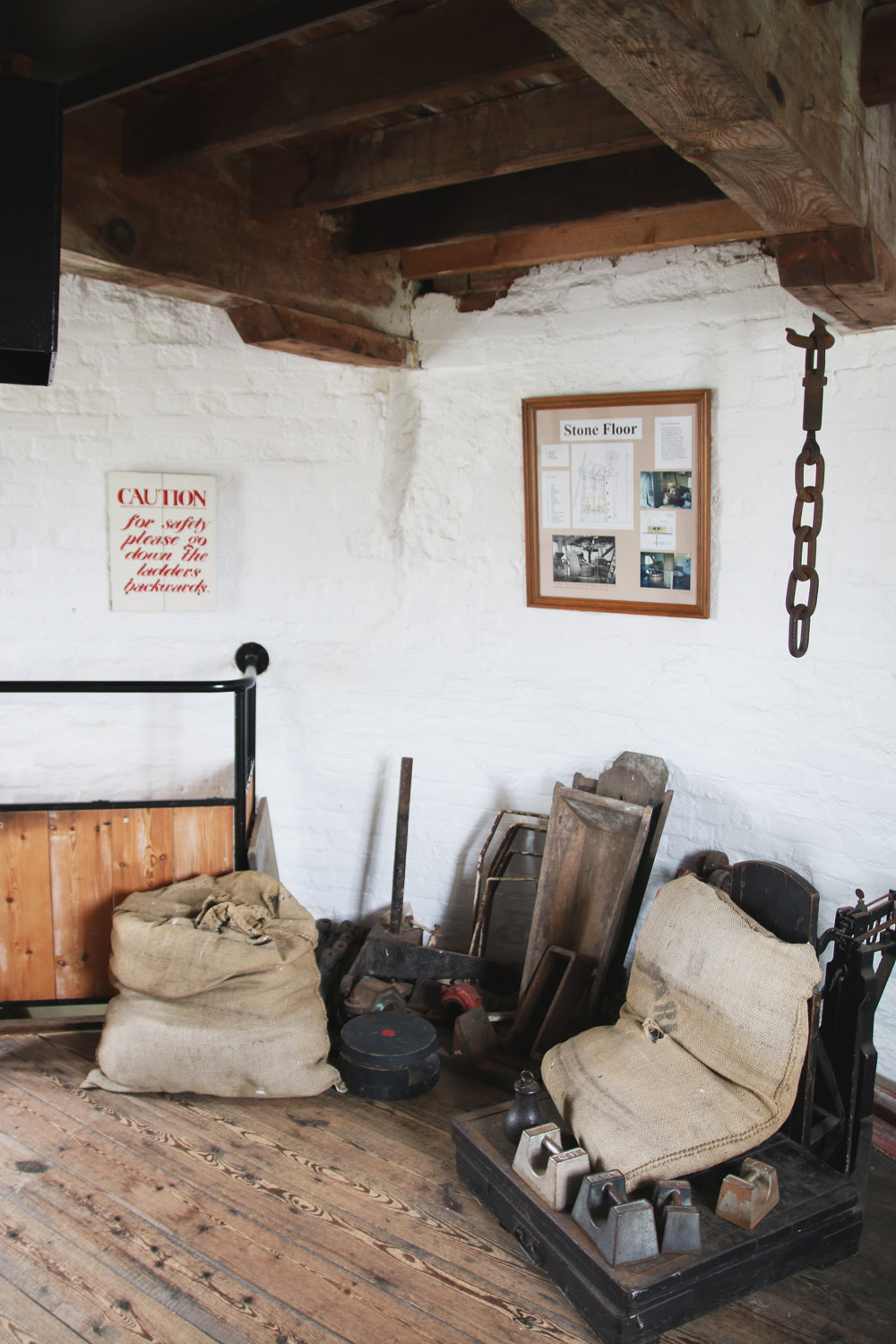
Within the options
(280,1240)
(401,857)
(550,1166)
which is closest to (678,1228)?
(550,1166)

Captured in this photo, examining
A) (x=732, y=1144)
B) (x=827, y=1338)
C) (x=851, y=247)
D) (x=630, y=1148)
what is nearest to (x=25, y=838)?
(x=630, y=1148)

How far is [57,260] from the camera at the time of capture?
1.85 metres

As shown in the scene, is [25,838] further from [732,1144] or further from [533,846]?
[732,1144]

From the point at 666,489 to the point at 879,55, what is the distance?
1.34 m

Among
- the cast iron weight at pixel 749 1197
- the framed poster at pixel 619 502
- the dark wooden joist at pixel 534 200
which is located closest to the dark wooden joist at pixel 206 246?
the dark wooden joist at pixel 534 200

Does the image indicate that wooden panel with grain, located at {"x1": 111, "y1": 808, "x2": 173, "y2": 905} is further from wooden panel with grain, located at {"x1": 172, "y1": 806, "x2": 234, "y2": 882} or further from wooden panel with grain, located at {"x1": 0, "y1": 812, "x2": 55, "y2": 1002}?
wooden panel with grain, located at {"x1": 0, "y1": 812, "x2": 55, "y2": 1002}

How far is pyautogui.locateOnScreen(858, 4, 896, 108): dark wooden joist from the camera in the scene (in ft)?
6.32

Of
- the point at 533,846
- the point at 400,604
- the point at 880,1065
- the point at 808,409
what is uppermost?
the point at 808,409

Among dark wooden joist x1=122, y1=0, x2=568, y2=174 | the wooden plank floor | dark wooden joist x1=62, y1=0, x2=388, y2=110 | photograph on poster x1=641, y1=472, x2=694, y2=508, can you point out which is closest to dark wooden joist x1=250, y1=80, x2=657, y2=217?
dark wooden joist x1=122, y1=0, x2=568, y2=174

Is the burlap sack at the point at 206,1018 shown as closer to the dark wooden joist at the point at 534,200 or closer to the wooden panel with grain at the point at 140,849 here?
the wooden panel with grain at the point at 140,849

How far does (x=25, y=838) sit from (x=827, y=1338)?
2463mm

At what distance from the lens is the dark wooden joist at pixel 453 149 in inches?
88.4

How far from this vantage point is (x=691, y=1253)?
6.78ft

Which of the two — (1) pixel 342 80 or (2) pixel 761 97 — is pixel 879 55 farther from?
(1) pixel 342 80
